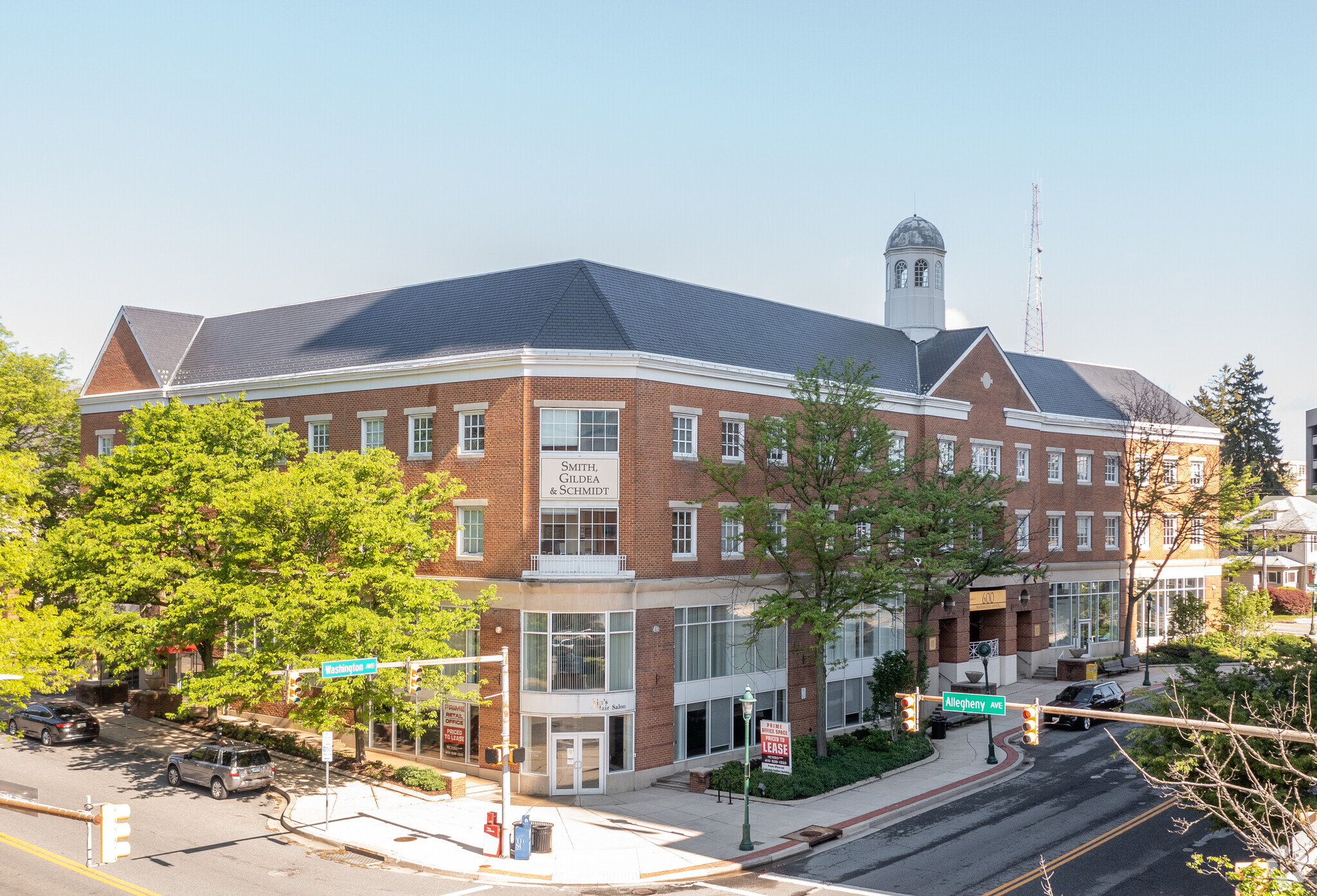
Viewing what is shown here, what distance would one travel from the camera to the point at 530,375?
3622cm

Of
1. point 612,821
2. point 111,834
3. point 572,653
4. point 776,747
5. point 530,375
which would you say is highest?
point 530,375

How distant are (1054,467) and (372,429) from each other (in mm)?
37060

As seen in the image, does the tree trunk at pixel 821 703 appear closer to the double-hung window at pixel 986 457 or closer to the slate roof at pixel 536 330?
the slate roof at pixel 536 330

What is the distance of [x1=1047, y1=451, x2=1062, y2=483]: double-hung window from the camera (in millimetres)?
58594

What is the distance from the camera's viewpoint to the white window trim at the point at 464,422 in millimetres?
37188

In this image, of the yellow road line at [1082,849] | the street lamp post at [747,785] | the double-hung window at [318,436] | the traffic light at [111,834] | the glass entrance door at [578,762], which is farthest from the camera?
the double-hung window at [318,436]

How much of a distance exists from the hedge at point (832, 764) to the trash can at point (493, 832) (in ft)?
29.3

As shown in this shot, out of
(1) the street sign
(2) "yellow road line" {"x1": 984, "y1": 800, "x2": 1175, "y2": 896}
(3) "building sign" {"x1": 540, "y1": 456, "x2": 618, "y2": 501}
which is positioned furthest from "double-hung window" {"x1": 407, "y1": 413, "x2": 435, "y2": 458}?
(2) "yellow road line" {"x1": 984, "y1": 800, "x2": 1175, "y2": 896}

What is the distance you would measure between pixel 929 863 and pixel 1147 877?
5110 mm

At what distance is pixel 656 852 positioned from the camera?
2852 cm

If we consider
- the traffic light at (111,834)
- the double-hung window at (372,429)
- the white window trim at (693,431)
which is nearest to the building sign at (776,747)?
the white window trim at (693,431)

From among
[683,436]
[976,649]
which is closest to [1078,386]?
[976,649]

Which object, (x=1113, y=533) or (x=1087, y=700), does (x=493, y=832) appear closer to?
(x=1087, y=700)

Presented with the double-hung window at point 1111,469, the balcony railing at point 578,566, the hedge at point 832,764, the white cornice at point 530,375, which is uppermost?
the white cornice at point 530,375
